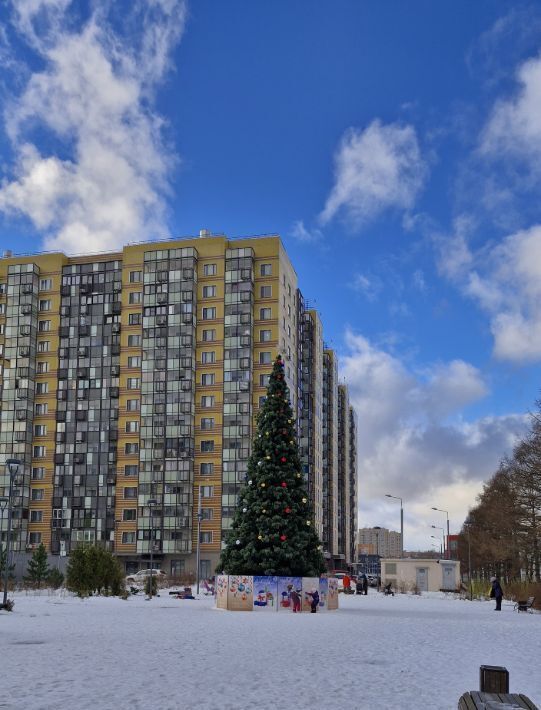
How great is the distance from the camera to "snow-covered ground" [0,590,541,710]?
11117mm

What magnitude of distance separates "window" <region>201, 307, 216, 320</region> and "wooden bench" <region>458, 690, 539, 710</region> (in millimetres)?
88170

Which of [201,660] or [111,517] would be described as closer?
[201,660]

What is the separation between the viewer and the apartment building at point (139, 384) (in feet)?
303

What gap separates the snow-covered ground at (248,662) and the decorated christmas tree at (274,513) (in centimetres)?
744

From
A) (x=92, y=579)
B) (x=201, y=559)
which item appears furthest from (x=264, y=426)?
(x=201, y=559)

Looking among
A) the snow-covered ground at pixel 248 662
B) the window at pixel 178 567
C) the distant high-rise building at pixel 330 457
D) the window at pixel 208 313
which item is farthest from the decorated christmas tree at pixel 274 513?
the distant high-rise building at pixel 330 457

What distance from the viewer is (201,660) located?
50.4ft

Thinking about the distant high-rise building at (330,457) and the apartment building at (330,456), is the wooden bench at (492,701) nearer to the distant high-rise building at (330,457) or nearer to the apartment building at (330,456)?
the apartment building at (330,456)

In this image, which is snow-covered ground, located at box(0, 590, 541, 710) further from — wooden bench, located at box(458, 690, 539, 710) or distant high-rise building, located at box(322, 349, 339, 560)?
distant high-rise building, located at box(322, 349, 339, 560)

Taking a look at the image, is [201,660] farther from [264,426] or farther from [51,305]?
[51,305]

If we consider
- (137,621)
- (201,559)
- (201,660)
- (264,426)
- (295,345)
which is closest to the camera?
(201,660)

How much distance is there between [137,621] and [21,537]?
7518 centimetres

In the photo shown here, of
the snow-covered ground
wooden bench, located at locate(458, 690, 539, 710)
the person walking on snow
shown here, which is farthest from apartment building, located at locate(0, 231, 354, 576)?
wooden bench, located at locate(458, 690, 539, 710)

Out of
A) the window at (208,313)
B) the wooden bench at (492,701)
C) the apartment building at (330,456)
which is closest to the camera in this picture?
the wooden bench at (492,701)
